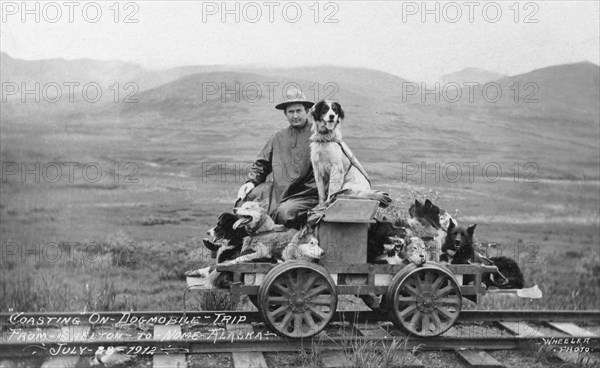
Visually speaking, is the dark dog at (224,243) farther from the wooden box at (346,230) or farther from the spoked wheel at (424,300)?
the spoked wheel at (424,300)

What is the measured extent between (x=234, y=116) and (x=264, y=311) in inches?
175

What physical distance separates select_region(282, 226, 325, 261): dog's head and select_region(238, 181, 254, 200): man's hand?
0.83 meters

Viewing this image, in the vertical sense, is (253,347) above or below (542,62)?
below

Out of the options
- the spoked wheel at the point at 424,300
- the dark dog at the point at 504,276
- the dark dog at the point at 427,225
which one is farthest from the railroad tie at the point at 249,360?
the dark dog at the point at 504,276

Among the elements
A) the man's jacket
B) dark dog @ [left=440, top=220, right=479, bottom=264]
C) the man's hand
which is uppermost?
the man's jacket

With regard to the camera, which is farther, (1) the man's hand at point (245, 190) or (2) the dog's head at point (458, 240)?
(1) the man's hand at point (245, 190)

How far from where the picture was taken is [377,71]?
9.39 m

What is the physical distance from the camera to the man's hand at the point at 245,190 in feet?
20.3

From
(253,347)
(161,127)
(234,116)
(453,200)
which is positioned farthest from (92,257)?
(453,200)

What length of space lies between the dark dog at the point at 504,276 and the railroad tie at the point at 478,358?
0.68 metres

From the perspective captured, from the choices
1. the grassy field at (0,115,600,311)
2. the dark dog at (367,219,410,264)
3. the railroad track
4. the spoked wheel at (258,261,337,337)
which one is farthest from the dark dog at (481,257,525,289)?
the grassy field at (0,115,600,311)

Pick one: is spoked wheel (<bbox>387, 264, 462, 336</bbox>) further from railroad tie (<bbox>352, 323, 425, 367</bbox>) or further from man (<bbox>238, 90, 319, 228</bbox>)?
man (<bbox>238, 90, 319, 228</bbox>)

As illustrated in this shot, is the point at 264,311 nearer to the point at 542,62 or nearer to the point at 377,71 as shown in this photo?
the point at 377,71

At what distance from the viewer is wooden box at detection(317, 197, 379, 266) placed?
17.8 ft
